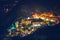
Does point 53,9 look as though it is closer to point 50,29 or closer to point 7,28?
point 50,29

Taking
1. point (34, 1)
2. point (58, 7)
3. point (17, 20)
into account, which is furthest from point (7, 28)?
point (58, 7)

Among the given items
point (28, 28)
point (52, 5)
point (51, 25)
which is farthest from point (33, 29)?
point (52, 5)

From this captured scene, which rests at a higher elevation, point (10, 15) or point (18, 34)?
point (10, 15)

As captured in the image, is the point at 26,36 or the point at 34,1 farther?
the point at 34,1

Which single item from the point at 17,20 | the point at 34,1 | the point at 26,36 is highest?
the point at 34,1

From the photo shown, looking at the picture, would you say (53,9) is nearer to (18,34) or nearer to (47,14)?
(47,14)

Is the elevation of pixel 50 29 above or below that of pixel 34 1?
below
